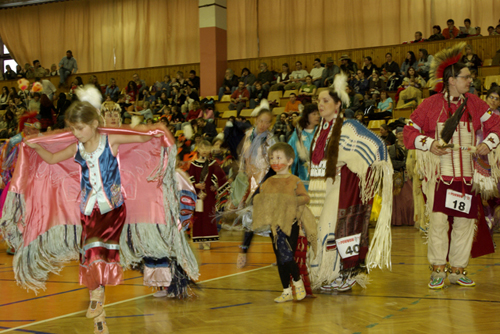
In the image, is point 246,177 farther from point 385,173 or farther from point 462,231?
point 462,231

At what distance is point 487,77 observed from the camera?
396 inches

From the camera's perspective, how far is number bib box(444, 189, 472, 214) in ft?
12.3

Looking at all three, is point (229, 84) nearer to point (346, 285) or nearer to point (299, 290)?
point (346, 285)

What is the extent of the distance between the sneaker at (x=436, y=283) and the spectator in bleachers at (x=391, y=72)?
25.7 feet

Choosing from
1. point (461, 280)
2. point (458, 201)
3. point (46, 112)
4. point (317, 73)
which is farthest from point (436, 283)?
point (46, 112)

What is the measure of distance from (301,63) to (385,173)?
10.1 metres

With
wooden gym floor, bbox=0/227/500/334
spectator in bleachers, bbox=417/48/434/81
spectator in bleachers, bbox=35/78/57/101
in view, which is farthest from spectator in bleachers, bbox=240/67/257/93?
wooden gym floor, bbox=0/227/500/334

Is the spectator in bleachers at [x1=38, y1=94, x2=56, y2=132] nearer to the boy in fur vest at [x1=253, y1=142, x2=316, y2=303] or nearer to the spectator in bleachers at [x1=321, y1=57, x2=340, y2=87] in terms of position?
the spectator in bleachers at [x1=321, y1=57, x2=340, y2=87]

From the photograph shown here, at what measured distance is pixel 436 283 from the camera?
3730 millimetres

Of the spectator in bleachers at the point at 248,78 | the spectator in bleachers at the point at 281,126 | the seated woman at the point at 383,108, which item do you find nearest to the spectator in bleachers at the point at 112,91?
the spectator in bleachers at the point at 248,78

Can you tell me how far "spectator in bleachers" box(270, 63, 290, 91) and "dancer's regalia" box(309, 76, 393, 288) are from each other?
8.94 meters

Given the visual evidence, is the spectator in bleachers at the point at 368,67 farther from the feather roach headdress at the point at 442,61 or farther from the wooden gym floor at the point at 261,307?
the feather roach headdress at the point at 442,61

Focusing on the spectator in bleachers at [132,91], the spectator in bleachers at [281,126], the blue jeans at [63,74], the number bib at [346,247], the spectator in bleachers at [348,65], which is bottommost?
the number bib at [346,247]

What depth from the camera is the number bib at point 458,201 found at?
3.74 meters
